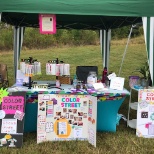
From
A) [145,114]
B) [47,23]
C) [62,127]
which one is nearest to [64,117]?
[62,127]

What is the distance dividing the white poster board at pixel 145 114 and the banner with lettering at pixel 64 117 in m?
0.65

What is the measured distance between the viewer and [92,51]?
12.1m

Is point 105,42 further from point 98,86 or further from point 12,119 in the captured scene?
point 12,119

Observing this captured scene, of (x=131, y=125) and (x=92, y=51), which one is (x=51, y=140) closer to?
(x=131, y=125)

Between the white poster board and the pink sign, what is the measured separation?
4.67ft

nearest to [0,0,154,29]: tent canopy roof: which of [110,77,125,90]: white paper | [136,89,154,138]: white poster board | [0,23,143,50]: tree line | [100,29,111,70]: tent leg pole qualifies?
[110,77,125,90]: white paper

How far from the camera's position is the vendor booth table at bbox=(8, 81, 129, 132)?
3168mm

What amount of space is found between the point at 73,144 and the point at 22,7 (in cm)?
166

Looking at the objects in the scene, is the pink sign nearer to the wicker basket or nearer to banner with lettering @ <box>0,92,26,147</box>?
banner with lettering @ <box>0,92,26,147</box>

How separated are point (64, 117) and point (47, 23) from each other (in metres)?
1.13

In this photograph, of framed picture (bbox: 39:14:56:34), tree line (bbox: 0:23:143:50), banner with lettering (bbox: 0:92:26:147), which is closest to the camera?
banner with lettering (bbox: 0:92:26:147)

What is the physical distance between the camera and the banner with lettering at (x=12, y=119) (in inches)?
118

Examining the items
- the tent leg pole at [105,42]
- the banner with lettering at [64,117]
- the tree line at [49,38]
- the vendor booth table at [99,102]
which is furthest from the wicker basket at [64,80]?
the tree line at [49,38]

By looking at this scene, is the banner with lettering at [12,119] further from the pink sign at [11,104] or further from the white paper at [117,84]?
the white paper at [117,84]
